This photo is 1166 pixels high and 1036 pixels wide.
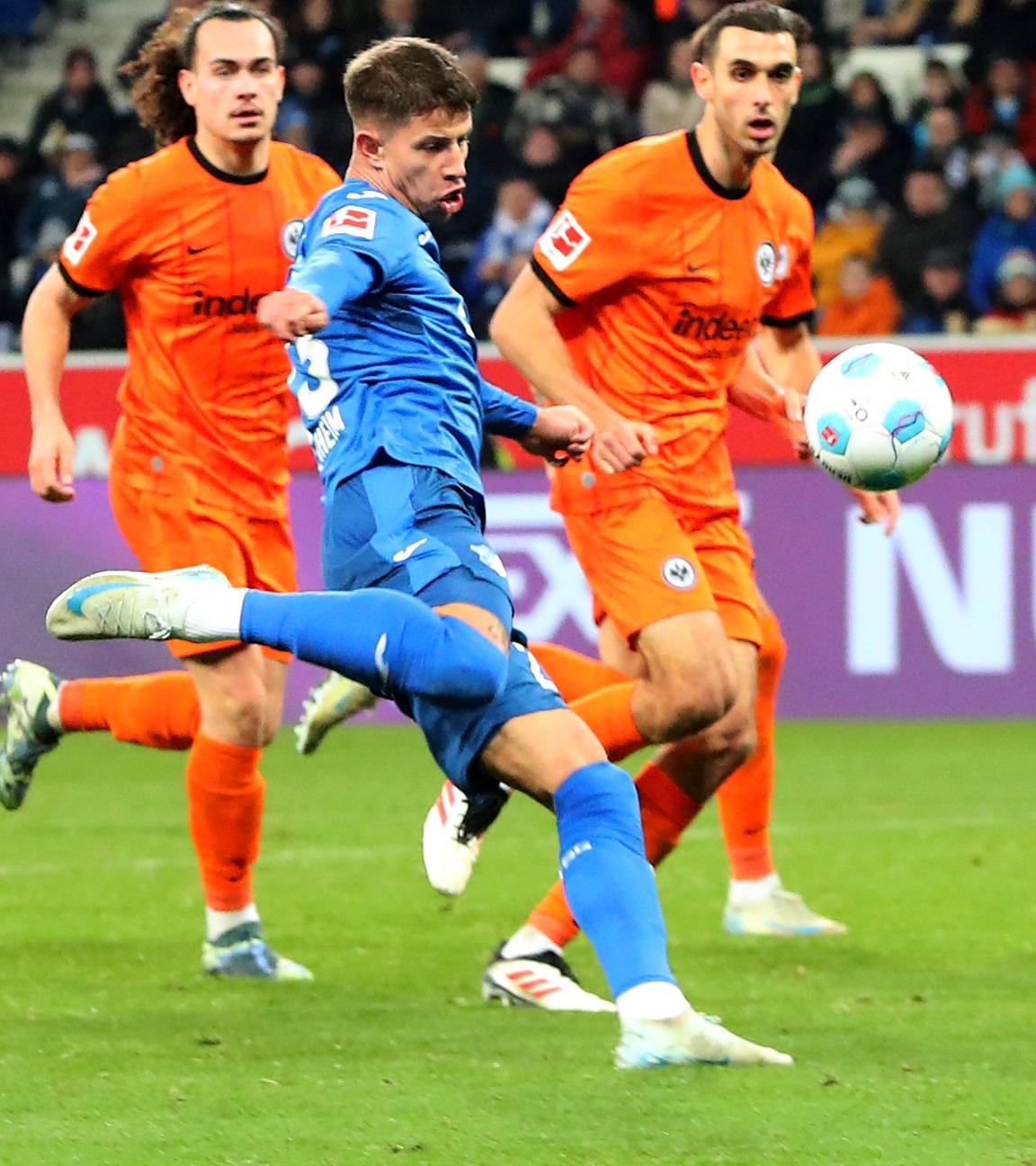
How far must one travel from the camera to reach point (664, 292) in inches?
225

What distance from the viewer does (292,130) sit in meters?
13.8

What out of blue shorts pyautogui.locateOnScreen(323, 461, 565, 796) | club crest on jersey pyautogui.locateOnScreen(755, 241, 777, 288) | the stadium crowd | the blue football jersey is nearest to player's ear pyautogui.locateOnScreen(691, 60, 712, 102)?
club crest on jersey pyautogui.locateOnScreen(755, 241, 777, 288)

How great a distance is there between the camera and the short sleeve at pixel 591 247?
564cm

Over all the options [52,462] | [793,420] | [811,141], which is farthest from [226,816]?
[811,141]

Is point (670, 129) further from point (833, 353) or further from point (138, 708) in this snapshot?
point (138, 708)

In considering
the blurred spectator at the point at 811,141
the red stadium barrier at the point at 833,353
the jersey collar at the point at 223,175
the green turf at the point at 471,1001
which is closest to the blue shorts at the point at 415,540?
the green turf at the point at 471,1001

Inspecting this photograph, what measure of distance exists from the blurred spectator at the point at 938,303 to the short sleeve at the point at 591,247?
7656 mm

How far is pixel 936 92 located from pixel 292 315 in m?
10.9

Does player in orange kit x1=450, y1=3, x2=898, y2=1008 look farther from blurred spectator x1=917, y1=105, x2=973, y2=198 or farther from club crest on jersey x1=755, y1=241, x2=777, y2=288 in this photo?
blurred spectator x1=917, y1=105, x2=973, y2=198

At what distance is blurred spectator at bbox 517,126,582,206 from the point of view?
1373cm

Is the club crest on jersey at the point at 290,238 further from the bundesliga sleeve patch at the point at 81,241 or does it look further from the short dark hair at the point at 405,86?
the short dark hair at the point at 405,86

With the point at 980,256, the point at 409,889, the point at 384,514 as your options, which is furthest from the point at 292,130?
the point at 384,514

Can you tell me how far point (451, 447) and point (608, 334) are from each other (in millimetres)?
1502

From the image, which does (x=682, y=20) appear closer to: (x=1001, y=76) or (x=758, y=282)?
(x=1001, y=76)
